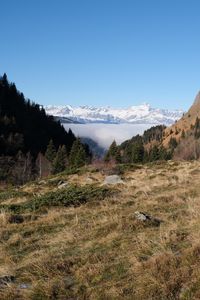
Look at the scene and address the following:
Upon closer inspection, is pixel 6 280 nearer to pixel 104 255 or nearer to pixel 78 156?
pixel 104 255

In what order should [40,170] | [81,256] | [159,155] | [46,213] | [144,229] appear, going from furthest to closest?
[159,155] → [40,170] → [46,213] → [144,229] → [81,256]

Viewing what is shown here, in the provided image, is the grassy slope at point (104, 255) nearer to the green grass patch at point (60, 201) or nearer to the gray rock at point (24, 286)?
the gray rock at point (24, 286)

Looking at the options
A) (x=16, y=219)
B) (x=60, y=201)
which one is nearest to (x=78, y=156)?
(x=60, y=201)

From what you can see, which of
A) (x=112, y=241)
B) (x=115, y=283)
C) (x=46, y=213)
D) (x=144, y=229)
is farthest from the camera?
(x=46, y=213)

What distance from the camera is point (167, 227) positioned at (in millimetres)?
10906

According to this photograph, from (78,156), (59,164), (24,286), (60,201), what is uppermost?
(60,201)

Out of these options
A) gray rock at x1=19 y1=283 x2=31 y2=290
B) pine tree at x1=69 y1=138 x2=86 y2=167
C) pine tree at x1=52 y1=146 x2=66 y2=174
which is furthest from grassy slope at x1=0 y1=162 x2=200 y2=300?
pine tree at x1=52 y1=146 x2=66 y2=174

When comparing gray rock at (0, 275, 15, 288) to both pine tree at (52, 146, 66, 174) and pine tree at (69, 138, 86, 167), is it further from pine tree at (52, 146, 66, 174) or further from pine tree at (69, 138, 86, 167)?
pine tree at (52, 146, 66, 174)

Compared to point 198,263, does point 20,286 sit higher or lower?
lower

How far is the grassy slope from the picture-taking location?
7.41 metres

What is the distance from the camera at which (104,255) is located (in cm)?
930

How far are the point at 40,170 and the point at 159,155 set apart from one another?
2333 inches

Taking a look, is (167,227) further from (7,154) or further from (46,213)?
(7,154)

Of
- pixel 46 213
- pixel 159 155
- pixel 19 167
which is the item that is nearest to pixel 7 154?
pixel 19 167
